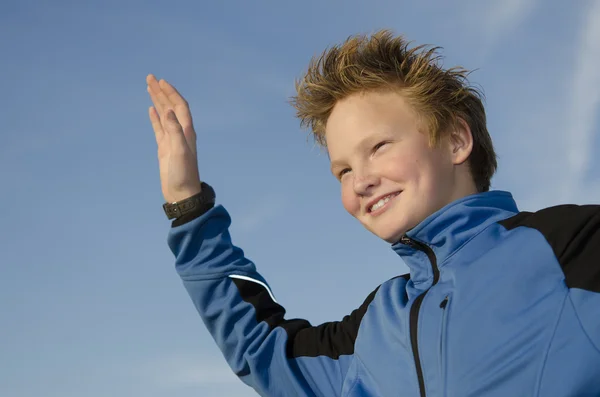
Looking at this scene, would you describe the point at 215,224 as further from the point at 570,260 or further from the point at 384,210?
the point at 570,260

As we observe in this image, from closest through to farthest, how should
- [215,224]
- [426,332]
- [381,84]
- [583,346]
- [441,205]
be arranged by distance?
1. [583,346]
2. [426,332]
3. [441,205]
4. [381,84]
5. [215,224]

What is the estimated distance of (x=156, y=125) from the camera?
12.6 feet

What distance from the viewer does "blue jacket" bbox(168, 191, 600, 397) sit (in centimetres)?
253

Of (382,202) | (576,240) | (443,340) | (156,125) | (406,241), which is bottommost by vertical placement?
(443,340)

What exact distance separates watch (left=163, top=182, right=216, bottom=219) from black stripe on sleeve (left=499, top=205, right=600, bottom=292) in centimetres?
170

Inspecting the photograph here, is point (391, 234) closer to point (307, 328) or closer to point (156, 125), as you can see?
point (307, 328)

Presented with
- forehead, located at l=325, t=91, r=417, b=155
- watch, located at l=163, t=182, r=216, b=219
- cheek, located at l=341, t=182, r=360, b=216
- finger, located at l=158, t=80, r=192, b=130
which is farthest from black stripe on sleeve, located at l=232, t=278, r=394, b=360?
finger, located at l=158, t=80, r=192, b=130

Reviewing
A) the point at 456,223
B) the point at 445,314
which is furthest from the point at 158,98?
the point at 445,314

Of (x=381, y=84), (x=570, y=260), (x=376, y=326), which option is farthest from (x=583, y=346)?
(x=381, y=84)

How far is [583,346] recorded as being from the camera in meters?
2.46

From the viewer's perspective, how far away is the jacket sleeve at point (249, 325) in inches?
137

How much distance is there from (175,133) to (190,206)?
429mm

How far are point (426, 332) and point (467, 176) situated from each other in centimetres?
89

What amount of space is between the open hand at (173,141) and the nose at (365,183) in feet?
3.13
